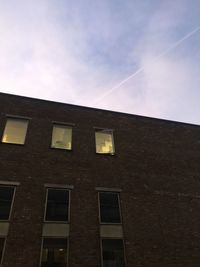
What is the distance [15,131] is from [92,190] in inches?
209

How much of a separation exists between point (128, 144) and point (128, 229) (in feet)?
16.7

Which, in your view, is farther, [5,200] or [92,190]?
[92,190]

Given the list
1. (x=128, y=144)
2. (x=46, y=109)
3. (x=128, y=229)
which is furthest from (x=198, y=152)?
(x=46, y=109)

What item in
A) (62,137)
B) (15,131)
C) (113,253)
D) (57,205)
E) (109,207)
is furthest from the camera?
(62,137)

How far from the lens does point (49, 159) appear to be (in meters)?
12.7

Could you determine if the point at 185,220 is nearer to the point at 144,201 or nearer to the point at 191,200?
the point at 191,200

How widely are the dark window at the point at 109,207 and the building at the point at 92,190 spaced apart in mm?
49

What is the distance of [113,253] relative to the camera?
429 inches

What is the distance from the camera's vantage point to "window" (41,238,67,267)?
9.95 meters

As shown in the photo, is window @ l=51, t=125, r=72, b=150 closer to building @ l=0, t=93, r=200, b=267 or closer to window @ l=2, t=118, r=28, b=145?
building @ l=0, t=93, r=200, b=267

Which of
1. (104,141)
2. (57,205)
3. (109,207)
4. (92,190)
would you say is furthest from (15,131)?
(109,207)

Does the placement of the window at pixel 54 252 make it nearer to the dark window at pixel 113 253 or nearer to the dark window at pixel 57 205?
the dark window at pixel 57 205

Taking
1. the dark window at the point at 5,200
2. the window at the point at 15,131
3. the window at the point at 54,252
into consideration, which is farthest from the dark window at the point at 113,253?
the window at the point at 15,131

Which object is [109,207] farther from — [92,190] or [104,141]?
[104,141]
